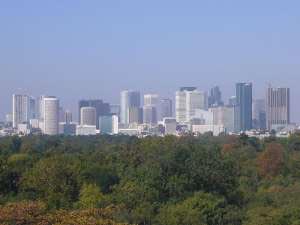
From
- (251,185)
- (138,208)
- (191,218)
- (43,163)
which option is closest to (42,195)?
(43,163)

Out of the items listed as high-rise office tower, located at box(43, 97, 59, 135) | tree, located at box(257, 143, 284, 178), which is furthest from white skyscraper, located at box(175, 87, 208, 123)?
tree, located at box(257, 143, 284, 178)

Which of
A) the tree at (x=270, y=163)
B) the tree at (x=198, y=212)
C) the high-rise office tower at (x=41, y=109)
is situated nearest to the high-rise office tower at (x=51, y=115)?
the high-rise office tower at (x=41, y=109)

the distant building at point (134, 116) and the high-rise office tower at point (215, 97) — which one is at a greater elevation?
the high-rise office tower at point (215, 97)

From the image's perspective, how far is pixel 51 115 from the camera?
15625 centimetres

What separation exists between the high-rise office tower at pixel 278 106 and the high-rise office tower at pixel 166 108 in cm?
3205

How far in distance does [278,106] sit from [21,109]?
55398mm

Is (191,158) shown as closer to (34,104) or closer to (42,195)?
(42,195)

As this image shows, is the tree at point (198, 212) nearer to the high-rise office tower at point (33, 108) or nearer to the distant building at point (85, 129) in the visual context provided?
the distant building at point (85, 129)

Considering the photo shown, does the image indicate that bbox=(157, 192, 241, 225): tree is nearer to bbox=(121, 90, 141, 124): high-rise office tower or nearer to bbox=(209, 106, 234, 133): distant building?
bbox=(209, 106, 234, 133): distant building

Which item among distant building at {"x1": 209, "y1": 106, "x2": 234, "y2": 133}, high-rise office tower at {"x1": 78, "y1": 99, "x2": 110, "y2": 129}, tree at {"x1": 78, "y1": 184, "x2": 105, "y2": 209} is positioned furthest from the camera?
high-rise office tower at {"x1": 78, "y1": 99, "x2": 110, "y2": 129}

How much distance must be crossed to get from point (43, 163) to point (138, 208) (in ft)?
18.7

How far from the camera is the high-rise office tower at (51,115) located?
5974 inches

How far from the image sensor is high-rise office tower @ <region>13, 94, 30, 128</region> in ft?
569

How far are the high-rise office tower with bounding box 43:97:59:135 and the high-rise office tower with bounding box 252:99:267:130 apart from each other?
38346 mm
